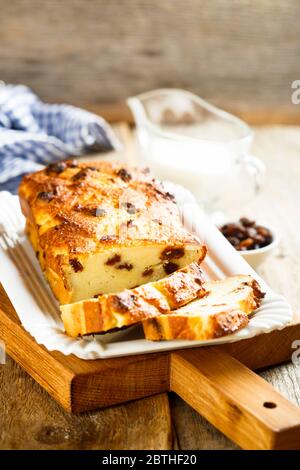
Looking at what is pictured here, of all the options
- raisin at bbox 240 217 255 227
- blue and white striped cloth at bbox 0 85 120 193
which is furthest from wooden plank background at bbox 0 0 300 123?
raisin at bbox 240 217 255 227

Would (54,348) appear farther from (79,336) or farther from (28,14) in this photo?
(28,14)

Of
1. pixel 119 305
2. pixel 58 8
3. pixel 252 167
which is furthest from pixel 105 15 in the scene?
pixel 119 305

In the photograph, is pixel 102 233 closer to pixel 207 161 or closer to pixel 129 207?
pixel 129 207

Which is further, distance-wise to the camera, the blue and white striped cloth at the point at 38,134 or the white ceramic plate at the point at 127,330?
the blue and white striped cloth at the point at 38,134

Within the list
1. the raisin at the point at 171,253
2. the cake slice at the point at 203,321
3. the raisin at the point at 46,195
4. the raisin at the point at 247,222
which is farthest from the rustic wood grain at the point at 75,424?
the raisin at the point at 247,222

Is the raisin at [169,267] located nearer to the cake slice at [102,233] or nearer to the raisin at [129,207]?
the cake slice at [102,233]

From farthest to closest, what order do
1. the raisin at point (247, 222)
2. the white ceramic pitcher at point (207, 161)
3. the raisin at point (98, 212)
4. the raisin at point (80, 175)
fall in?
the white ceramic pitcher at point (207, 161), the raisin at point (247, 222), the raisin at point (80, 175), the raisin at point (98, 212)

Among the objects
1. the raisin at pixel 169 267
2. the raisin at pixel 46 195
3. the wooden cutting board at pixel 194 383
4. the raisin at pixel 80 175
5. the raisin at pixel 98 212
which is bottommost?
the wooden cutting board at pixel 194 383

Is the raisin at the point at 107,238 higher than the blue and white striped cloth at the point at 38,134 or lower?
higher
